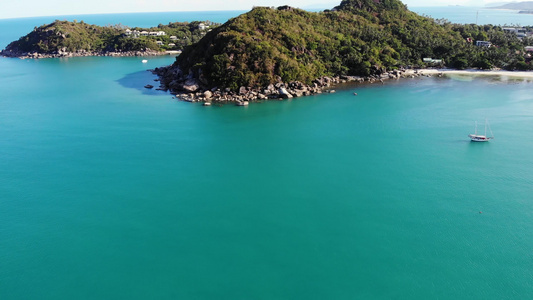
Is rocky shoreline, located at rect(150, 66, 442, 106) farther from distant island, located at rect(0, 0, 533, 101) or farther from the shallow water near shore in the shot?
the shallow water near shore

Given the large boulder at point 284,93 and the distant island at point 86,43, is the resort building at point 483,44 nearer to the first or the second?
the large boulder at point 284,93

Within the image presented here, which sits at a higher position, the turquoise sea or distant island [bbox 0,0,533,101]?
distant island [bbox 0,0,533,101]

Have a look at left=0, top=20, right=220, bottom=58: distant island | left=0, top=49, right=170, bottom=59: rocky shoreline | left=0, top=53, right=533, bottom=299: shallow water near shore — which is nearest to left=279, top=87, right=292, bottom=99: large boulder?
left=0, top=53, right=533, bottom=299: shallow water near shore

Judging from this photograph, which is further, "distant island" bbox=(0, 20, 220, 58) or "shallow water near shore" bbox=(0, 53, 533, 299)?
"distant island" bbox=(0, 20, 220, 58)

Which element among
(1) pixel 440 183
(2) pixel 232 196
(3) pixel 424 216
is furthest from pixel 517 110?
(2) pixel 232 196

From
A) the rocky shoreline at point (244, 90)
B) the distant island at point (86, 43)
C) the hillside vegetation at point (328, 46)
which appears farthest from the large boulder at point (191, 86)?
the distant island at point (86, 43)

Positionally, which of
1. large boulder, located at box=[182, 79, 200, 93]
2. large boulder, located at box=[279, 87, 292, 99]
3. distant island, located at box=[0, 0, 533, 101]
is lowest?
large boulder, located at box=[279, 87, 292, 99]
